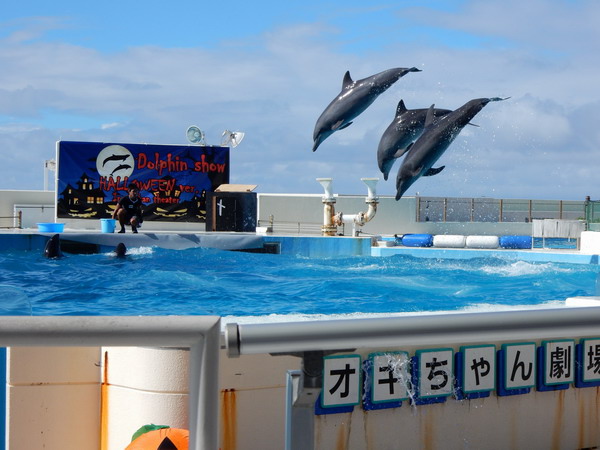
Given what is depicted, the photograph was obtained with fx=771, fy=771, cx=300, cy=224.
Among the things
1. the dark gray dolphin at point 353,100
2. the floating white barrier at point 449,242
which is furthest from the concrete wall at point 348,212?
the dark gray dolphin at point 353,100

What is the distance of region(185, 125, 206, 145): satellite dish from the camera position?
2122 centimetres

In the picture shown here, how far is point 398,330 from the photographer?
5.16 ft

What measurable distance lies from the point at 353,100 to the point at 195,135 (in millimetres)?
11495

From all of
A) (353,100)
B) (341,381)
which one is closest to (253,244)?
(353,100)

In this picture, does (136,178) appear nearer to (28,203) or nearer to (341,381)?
(28,203)

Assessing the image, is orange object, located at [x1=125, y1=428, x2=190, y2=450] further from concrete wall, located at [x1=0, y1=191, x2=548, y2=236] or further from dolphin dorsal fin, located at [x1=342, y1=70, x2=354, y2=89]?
concrete wall, located at [x1=0, y1=191, x2=548, y2=236]

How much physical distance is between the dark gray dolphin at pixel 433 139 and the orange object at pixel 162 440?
6.37 metres

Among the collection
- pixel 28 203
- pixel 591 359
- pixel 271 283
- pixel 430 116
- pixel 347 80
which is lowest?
pixel 271 283

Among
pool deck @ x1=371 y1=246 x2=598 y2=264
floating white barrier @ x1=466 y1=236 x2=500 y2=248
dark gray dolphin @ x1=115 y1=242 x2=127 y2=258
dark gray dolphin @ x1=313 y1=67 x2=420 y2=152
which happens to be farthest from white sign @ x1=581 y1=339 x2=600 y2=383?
floating white barrier @ x1=466 y1=236 x2=500 y2=248

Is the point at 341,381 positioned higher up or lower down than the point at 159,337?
lower down

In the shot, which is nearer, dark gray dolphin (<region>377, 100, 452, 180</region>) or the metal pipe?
the metal pipe

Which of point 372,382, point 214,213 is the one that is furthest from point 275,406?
point 214,213

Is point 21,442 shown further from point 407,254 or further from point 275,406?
point 407,254

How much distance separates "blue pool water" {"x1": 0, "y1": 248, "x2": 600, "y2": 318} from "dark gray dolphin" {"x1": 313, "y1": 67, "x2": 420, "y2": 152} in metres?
2.41
